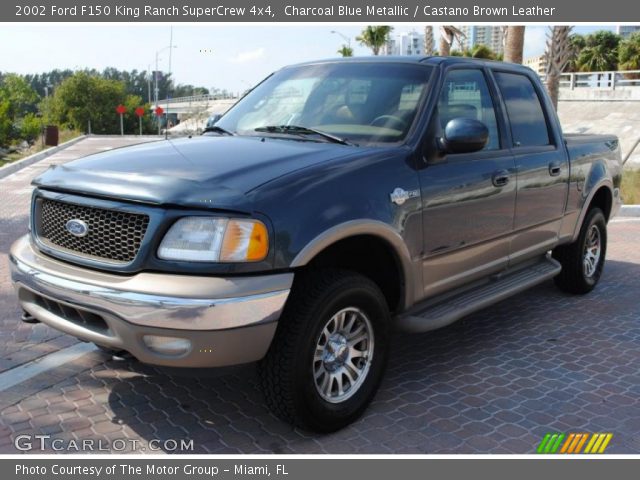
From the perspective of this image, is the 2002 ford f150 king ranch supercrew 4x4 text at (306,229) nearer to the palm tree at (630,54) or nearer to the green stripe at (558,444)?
the green stripe at (558,444)

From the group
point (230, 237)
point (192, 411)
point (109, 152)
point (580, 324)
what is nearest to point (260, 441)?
point (192, 411)

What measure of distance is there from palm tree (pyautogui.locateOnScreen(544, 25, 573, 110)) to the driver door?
13.3 meters

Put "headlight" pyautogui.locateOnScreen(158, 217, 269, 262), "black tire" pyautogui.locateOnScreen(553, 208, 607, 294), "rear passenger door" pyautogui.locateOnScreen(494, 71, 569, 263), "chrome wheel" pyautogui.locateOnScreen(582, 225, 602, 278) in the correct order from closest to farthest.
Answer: "headlight" pyautogui.locateOnScreen(158, 217, 269, 262)
"rear passenger door" pyautogui.locateOnScreen(494, 71, 569, 263)
"black tire" pyautogui.locateOnScreen(553, 208, 607, 294)
"chrome wheel" pyautogui.locateOnScreen(582, 225, 602, 278)

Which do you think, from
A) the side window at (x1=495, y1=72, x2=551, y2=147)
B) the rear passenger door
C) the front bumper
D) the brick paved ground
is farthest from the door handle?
the front bumper

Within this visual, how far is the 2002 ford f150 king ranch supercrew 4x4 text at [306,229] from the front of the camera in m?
3.16

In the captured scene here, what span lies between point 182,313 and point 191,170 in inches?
31.7

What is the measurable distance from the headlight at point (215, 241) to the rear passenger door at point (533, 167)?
2503 mm

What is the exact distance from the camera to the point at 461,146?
414 cm

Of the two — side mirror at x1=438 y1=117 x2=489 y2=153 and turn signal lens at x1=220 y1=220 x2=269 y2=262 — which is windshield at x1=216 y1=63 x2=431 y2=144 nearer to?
side mirror at x1=438 y1=117 x2=489 y2=153

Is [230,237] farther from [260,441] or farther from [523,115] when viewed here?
[523,115]

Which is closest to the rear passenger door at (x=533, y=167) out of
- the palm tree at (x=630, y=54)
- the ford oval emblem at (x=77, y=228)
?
the ford oval emblem at (x=77, y=228)

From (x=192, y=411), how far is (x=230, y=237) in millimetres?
1304

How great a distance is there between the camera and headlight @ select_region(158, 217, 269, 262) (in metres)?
3.16

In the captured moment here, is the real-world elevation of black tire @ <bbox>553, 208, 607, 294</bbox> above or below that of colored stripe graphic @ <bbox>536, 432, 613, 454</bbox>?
above
